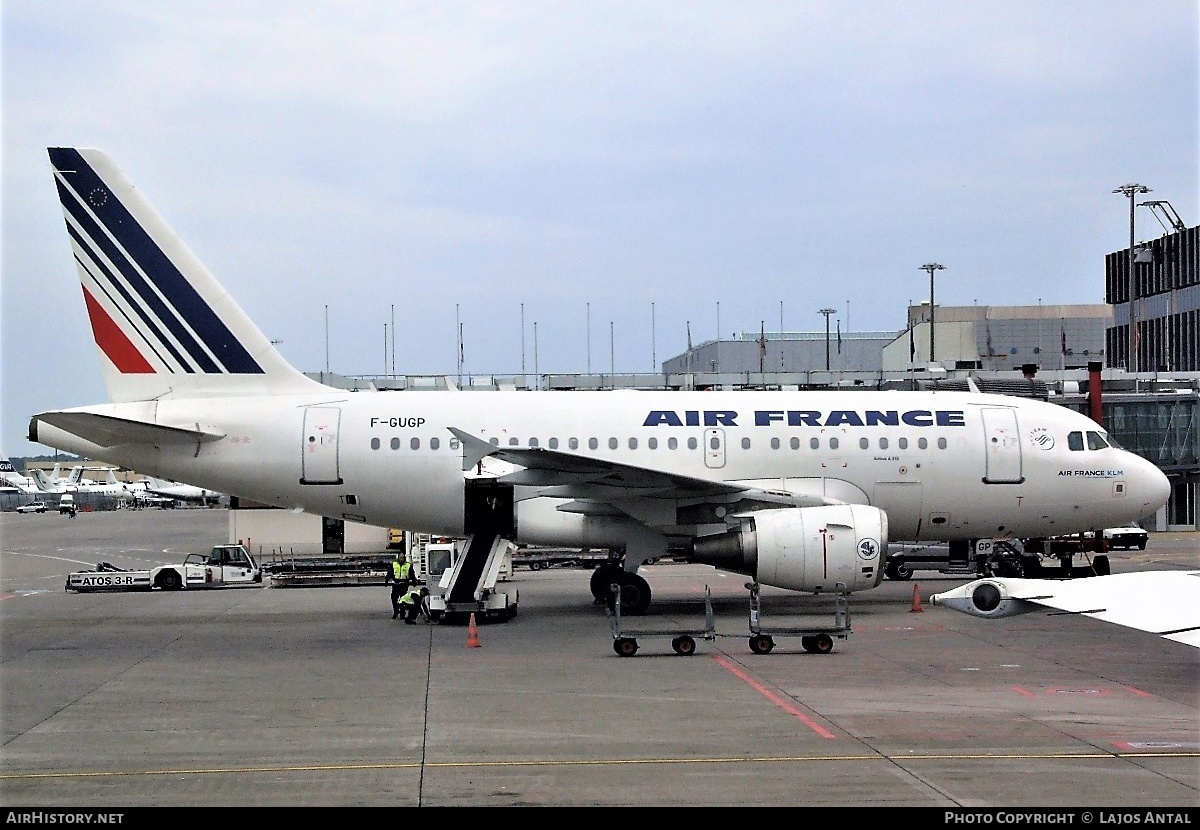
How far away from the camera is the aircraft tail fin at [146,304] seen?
25.9 m

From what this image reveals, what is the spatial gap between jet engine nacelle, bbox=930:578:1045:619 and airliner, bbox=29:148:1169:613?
37.6ft

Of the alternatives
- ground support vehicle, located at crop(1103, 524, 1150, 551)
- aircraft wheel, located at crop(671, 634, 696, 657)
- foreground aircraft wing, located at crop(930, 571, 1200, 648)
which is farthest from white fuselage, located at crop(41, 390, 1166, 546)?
ground support vehicle, located at crop(1103, 524, 1150, 551)

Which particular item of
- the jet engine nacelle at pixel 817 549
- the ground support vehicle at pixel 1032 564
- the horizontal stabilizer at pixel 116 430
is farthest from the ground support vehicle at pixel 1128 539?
the horizontal stabilizer at pixel 116 430

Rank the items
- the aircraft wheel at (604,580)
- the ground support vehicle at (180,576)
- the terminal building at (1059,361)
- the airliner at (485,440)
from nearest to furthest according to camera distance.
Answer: the airliner at (485,440)
the aircraft wheel at (604,580)
the ground support vehicle at (180,576)
the terminal building at (1059,361)

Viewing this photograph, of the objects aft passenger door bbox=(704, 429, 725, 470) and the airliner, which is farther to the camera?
aft passenger door bbox=(704, 429, 725, 470)

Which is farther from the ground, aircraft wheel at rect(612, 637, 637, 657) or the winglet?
the winglet

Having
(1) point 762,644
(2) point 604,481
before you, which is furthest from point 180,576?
(1) point 762,644

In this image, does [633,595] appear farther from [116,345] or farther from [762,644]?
[116,345]

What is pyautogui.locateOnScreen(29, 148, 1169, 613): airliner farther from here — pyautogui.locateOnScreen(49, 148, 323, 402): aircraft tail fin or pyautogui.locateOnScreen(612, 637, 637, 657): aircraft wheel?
pyautogui.locateOnScreen(612, 637, 637, 657): aircraft wheel

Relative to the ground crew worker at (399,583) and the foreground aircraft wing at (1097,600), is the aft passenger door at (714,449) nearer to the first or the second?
the ground crew worker at (399,583)

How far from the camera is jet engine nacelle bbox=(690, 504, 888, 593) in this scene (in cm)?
2294

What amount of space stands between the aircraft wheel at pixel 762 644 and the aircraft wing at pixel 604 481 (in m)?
4.47

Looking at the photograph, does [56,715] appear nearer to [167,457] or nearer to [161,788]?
[161,788]
